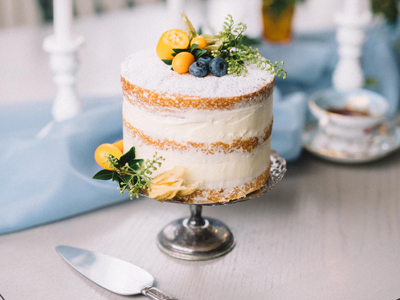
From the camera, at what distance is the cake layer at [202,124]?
0.75 m

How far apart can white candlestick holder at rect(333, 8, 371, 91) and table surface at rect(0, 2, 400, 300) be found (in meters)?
0.26

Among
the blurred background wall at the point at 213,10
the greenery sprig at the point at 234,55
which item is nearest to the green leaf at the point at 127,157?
the greenery sprig at the point at 234,55

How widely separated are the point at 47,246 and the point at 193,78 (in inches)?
18.1

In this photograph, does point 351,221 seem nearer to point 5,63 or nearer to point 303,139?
point 303,139

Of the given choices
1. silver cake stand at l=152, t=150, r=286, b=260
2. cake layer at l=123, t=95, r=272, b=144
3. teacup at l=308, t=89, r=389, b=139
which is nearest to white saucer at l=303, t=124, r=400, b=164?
teacup at l=308, t=89, r=389, b=139

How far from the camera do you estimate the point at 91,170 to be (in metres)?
1.06

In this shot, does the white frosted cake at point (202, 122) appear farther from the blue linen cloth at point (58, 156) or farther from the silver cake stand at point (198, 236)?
the blue linen cloth at point (58, 156)

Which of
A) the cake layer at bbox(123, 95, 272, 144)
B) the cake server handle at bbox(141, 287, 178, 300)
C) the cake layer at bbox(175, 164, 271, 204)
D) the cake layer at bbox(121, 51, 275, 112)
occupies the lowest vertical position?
the cake server handle at bbox(141, 287, 178, 300)

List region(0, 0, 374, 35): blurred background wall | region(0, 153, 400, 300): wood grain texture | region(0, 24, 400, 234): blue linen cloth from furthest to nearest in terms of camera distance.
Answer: region(0, 0, 374, 35): blurred background wall < region(0, 24, 400, 234): blue linen cloth < region(0, 153, 400, 300): wood grain texture

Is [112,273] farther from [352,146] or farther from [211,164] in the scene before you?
[352,146]

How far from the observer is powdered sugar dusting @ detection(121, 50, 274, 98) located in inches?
29.2

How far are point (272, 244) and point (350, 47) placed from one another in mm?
694

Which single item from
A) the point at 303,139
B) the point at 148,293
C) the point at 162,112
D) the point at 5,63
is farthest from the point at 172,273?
the point at 5,63

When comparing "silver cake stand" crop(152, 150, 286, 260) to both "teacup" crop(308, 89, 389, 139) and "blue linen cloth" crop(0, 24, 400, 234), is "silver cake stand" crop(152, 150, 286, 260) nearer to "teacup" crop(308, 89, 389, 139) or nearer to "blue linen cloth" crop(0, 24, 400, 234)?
"blue linen cloth" crop(0, 24, 400, 234)
